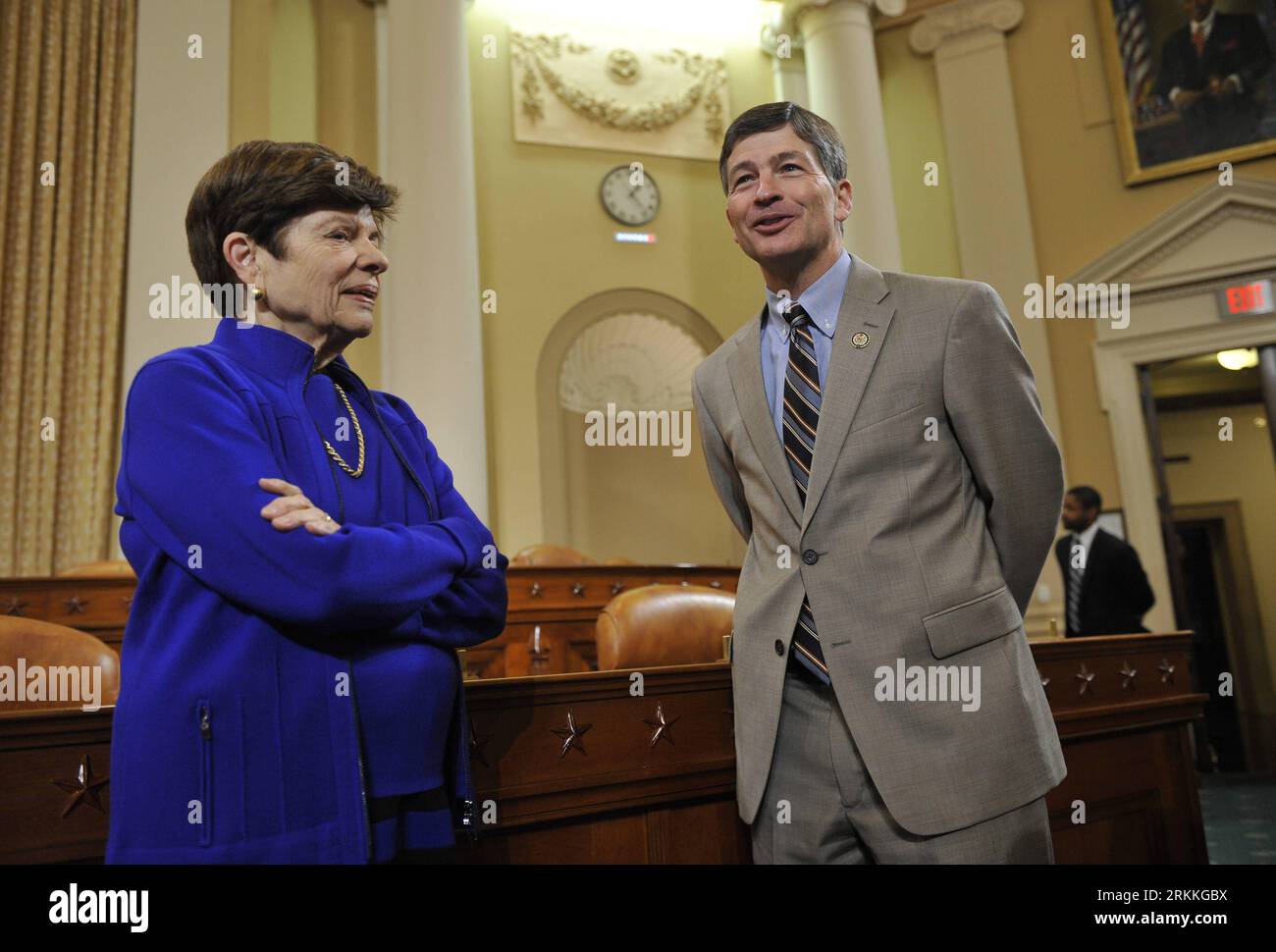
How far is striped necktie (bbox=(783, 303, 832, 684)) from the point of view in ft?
5.02

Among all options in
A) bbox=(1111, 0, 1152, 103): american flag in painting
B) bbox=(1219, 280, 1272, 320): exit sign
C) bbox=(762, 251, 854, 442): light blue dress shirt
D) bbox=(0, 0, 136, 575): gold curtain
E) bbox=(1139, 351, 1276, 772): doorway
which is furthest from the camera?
bbox=(1139, 351, 1276, 772): doorway

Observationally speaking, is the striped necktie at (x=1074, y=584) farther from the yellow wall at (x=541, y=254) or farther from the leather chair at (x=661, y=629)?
the yellow wall at (x=541, y=254)

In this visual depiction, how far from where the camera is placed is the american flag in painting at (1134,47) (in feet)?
26.6

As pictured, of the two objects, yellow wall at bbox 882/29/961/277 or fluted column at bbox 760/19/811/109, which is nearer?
yellow wall at bbox 882/29/961/277

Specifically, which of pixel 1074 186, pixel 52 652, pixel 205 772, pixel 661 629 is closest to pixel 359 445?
pixel 205 772

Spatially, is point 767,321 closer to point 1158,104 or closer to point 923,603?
point 923,603

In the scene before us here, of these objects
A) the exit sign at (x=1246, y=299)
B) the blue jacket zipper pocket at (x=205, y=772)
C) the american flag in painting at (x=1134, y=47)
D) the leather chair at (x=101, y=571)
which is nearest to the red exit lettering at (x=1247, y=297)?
the exit sign at (x=1246, y=299)

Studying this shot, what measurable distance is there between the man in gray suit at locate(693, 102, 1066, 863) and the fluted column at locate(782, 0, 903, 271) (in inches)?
257

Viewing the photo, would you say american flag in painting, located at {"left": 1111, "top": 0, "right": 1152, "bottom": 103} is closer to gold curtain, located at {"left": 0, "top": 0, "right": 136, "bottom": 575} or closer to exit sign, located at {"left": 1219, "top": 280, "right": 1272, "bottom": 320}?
exit sign, located at {"left": 1219, "top": 280, "right": 1272, "bottom": 320}

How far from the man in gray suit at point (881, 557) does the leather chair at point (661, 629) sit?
103 cm

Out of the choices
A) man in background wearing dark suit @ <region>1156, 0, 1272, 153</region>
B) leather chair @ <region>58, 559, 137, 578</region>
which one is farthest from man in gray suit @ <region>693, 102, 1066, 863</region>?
man in background wearing dark suit @ <region>1156, 0, 1272, 153</region>

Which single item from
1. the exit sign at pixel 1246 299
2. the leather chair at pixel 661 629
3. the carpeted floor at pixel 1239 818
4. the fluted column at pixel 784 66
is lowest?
the carpeted floor at pixel 1239 818

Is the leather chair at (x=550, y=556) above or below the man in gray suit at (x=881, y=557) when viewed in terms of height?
above

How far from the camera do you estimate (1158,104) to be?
801 cm
